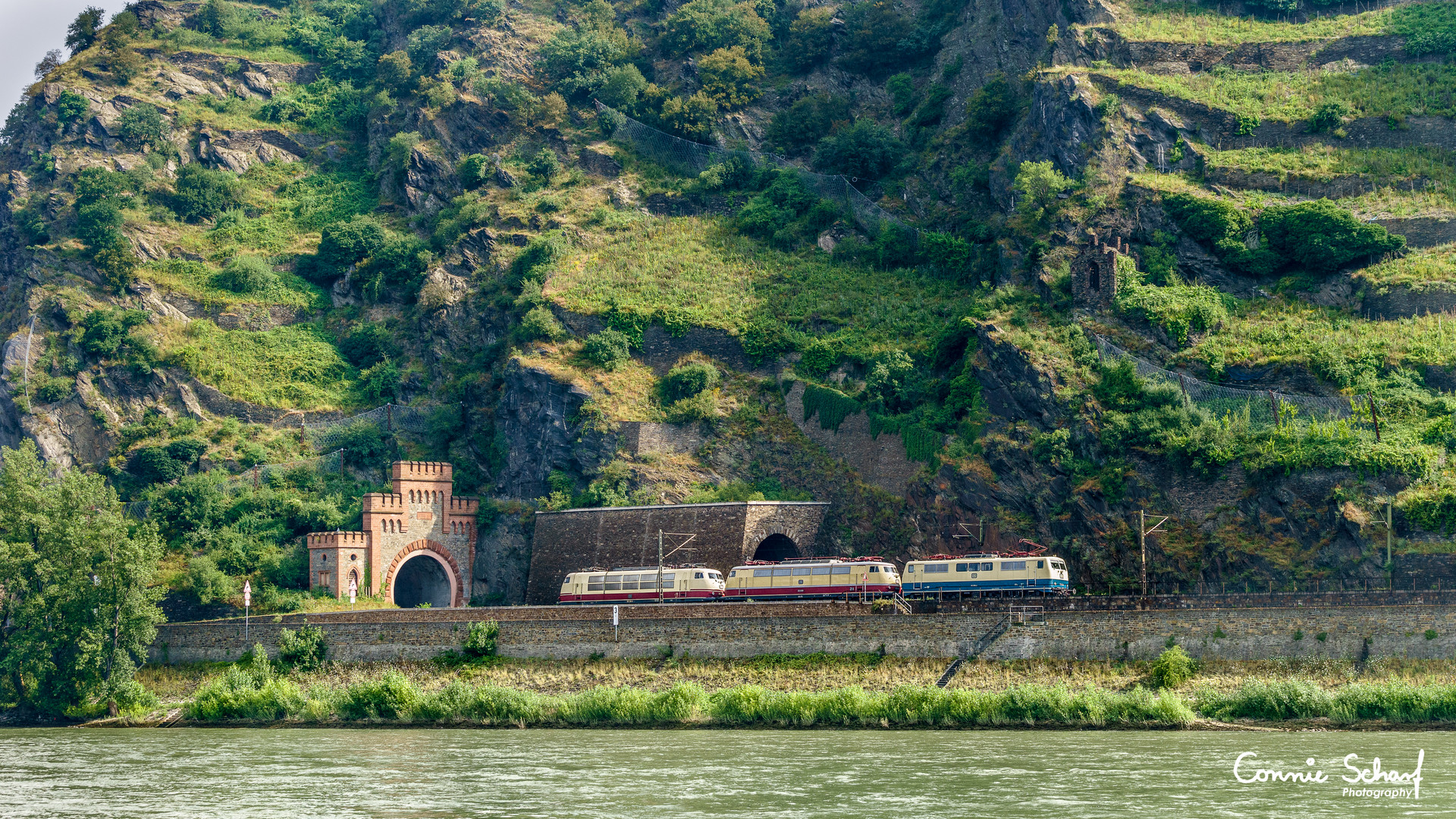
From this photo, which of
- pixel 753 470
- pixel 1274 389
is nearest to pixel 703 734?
pixel 753 470

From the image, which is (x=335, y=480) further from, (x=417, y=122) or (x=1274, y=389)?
(x=1274, y=389)

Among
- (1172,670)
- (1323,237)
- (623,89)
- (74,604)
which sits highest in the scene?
(623,89)

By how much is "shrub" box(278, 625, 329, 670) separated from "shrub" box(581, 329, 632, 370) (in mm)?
19193

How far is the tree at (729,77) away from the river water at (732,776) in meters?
49.1

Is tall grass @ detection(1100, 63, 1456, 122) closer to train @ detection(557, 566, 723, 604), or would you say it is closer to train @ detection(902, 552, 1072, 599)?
train @ detection(902, 552, 1072, 599)

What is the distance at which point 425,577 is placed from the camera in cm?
6994

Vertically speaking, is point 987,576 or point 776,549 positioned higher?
point 776,549

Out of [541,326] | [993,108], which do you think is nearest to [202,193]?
[541,326]

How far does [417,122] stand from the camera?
88.7 metres

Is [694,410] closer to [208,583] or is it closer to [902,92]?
[208,583]

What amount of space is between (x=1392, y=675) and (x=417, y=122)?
65.9 m

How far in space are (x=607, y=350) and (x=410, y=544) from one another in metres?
13.3

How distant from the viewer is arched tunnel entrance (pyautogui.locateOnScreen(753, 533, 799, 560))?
62.5m

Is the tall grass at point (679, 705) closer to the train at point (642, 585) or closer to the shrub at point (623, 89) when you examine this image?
the train at point (642, 585)
